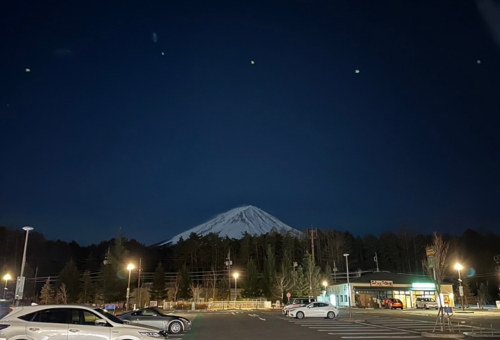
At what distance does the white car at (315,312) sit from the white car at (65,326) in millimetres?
22224

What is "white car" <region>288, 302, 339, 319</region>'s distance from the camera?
101ft

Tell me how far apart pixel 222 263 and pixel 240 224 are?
3132 inches

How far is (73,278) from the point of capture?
65.2 m

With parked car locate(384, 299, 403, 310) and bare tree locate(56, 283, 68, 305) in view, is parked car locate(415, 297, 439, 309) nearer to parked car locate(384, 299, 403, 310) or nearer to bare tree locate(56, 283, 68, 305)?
parked car locate(384, 299, 403, 310)

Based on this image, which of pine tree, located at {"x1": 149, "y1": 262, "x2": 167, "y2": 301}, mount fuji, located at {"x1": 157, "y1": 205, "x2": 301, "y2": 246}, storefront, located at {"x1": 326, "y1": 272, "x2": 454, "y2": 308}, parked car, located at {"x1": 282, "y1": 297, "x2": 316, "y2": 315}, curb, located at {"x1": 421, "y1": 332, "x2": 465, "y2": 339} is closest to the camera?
curb, located at {"x1": 421, "y1": 332, "x2": 465, "y2": 339}

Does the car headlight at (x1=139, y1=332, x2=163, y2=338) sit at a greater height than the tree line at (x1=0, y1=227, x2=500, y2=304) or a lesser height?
lesser

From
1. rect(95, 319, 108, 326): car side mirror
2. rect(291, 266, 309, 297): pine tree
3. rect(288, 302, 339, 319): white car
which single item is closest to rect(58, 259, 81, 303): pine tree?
rect(291, 266, 309, 297): pine tree

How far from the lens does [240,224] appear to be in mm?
167125

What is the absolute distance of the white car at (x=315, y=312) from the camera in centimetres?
3080

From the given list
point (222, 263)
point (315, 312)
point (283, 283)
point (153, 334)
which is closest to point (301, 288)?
point (283, 283)

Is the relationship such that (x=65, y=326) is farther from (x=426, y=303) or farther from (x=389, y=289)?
(x=389, y=289)

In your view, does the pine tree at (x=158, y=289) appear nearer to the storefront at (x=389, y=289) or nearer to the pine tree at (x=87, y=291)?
the pine tree at (x=87, y=291)

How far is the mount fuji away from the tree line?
5168cm

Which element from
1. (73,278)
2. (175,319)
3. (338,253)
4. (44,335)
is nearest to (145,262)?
(73,278)
